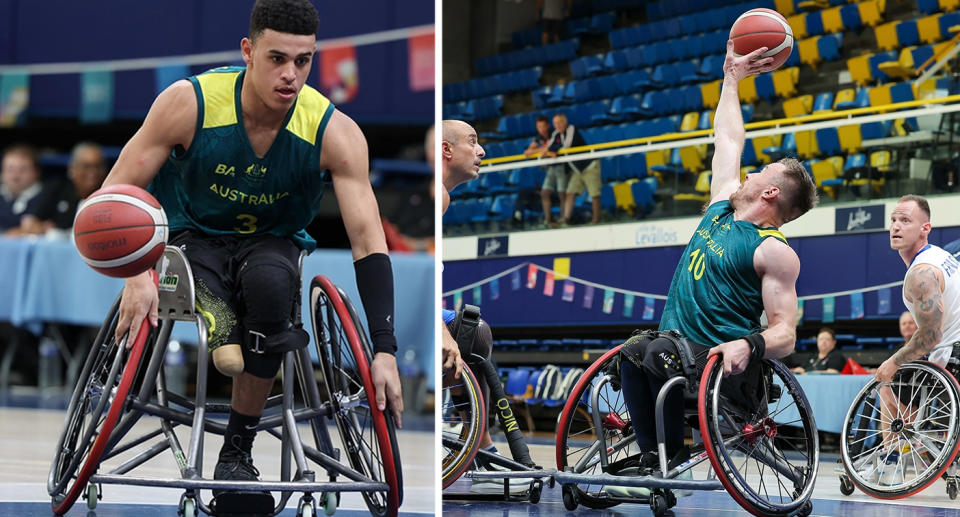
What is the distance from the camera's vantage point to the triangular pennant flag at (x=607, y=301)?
805 centimetres

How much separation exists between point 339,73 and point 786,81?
3.78m

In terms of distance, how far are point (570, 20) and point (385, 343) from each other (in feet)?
27.0

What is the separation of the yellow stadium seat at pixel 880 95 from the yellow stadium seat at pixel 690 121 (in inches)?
53.9

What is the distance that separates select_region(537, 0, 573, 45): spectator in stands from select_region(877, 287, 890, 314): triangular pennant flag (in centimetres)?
343

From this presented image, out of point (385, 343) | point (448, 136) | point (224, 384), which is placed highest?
point (448, 136)

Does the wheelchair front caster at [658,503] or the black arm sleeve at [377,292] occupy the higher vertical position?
the black arm sleeve at [377,292]

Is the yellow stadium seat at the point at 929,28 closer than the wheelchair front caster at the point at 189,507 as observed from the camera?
No

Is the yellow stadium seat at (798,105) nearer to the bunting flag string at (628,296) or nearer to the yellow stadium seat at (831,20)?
the yellow stadium seat at (831,20)

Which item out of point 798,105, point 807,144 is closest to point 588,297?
point 807,144

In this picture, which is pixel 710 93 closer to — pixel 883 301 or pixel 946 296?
pixel 883 301

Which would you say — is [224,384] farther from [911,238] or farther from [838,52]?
[838,52]

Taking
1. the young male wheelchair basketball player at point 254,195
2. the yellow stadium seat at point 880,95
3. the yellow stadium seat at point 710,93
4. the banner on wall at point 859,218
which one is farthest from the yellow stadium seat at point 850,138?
the young male wheelchair basketball player at point 254,195

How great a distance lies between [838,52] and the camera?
10.2 meters

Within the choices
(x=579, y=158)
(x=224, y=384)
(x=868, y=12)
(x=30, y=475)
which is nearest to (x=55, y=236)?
(x=224, y=384)
